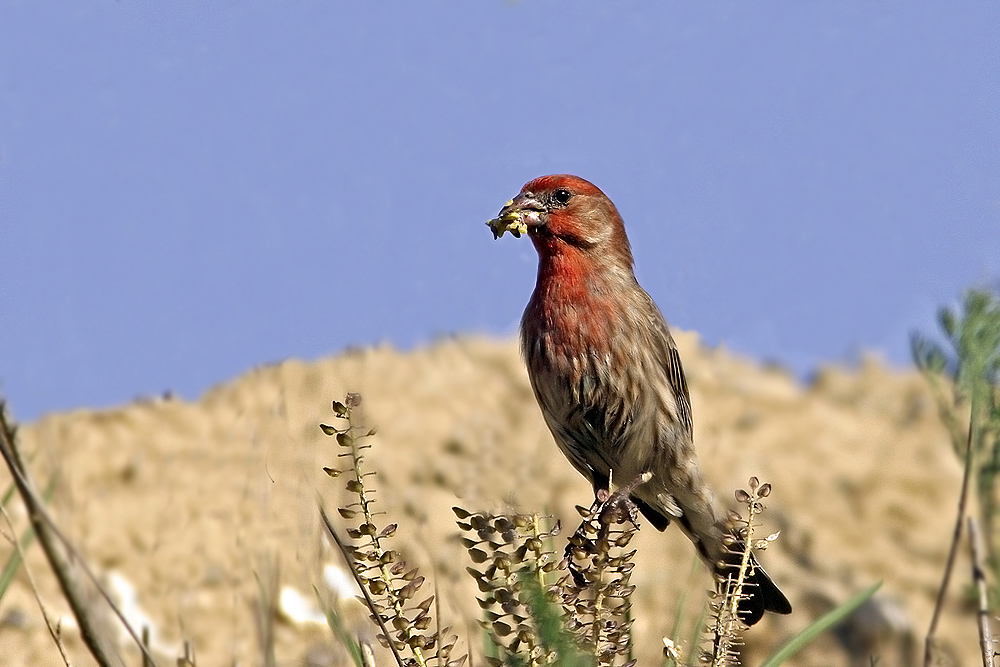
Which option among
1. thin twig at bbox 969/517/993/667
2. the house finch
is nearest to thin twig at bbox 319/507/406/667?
thin twig at bbox 969/517/993/667

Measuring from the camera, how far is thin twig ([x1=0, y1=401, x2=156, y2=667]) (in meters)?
2.26

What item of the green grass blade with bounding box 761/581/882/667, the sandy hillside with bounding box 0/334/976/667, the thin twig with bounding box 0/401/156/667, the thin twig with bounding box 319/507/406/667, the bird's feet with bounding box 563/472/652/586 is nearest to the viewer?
the thin twig with bounding box 0/401/156/667

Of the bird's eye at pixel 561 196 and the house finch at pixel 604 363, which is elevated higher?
the bird's eye at pixel 561 196

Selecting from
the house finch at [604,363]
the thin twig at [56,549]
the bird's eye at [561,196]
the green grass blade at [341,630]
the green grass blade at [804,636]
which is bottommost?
the thin twig at [56,549]

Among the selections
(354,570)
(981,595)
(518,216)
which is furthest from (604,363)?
(354,570)

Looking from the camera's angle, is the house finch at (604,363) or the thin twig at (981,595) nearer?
the thin twig at (981,595)

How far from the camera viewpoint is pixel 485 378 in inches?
385

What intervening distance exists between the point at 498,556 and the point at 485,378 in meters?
7.16

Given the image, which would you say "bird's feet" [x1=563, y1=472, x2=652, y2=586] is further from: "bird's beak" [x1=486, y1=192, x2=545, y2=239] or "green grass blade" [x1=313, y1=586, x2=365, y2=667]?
"bird's beak" [x1=486, y1=192, x2=545, y2=239]

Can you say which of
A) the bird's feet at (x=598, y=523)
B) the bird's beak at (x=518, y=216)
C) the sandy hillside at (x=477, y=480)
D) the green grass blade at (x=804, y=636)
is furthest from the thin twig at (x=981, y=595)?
the bird's beak at (x=518, y=216)

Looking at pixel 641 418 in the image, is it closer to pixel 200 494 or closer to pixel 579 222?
pixel 579 222

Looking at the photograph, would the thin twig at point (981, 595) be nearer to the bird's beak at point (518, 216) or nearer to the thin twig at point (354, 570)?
the thin twig at point (354, 570)

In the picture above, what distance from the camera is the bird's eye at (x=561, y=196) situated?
17.8ft

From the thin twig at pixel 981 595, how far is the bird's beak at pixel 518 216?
2569 mm
